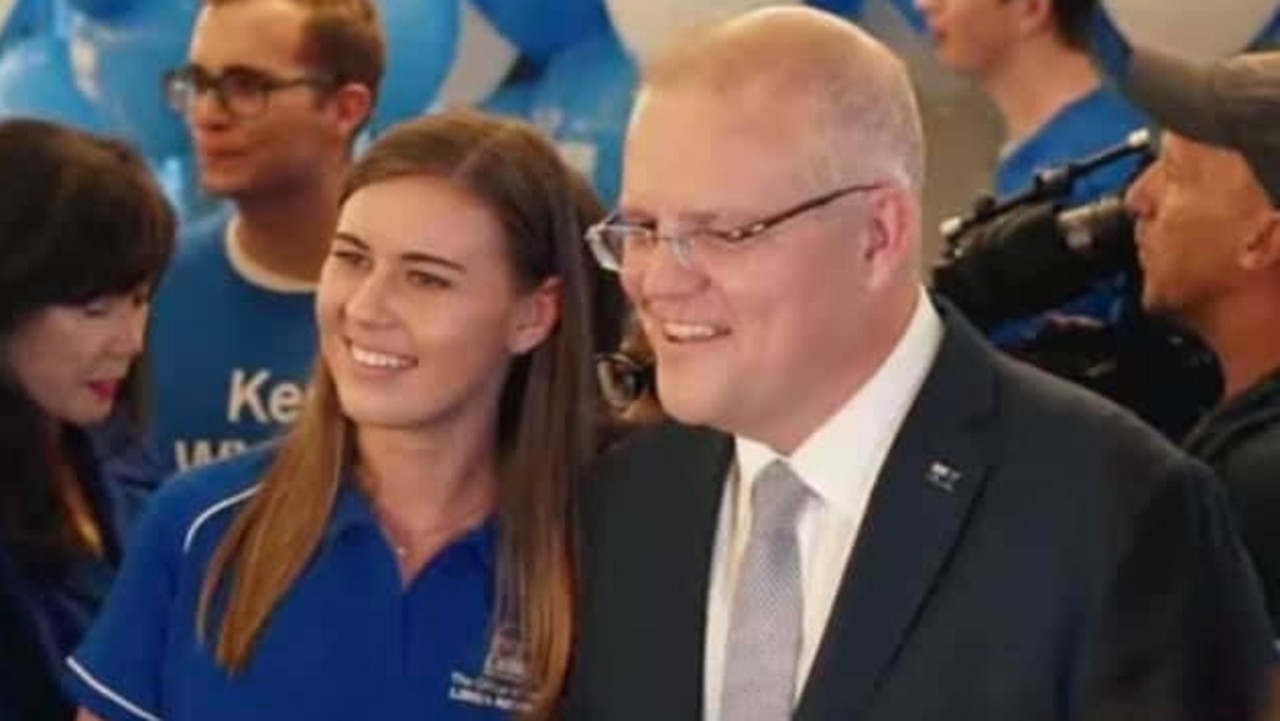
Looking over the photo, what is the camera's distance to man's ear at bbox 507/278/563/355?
1.75 meters

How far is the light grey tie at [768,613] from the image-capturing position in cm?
152

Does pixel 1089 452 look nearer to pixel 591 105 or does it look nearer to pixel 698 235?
A: pixel 698 235

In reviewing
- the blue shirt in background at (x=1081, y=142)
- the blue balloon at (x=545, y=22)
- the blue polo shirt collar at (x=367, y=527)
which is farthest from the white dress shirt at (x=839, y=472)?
the blue balloon at (x=545, y=22)

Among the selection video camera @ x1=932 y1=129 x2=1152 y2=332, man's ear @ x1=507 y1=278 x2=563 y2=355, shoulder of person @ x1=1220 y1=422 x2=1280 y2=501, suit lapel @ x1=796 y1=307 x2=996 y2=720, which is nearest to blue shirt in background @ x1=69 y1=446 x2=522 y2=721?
man's ear @ x1=507 y1=278 x2=563 y2=355

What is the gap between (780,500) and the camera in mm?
1565

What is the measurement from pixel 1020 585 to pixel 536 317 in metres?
0.43

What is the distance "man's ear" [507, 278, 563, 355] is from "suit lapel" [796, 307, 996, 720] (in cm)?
32

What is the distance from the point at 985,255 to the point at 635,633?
84 cm

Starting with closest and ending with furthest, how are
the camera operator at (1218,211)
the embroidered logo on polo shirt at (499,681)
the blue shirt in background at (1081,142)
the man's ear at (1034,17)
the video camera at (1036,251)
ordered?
the embroidered logo on polo shirt at (499,681) → the camera operator at (1218,211) → the video camera at (1036,251) → the blue shirt in background at (1081,142) → the man's ear at (1034,17)

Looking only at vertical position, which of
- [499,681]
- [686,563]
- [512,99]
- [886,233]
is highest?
[886,233]

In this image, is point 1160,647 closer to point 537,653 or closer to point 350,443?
point 537,653

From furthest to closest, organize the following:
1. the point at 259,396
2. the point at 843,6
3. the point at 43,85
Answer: the point at 43,85 → the point at 843,6 → the point at 259,396

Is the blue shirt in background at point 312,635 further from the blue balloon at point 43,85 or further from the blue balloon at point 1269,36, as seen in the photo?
the blue balloon at point 43,85

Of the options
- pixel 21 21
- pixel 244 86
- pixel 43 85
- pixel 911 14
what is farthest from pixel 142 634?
pixel 21 21
